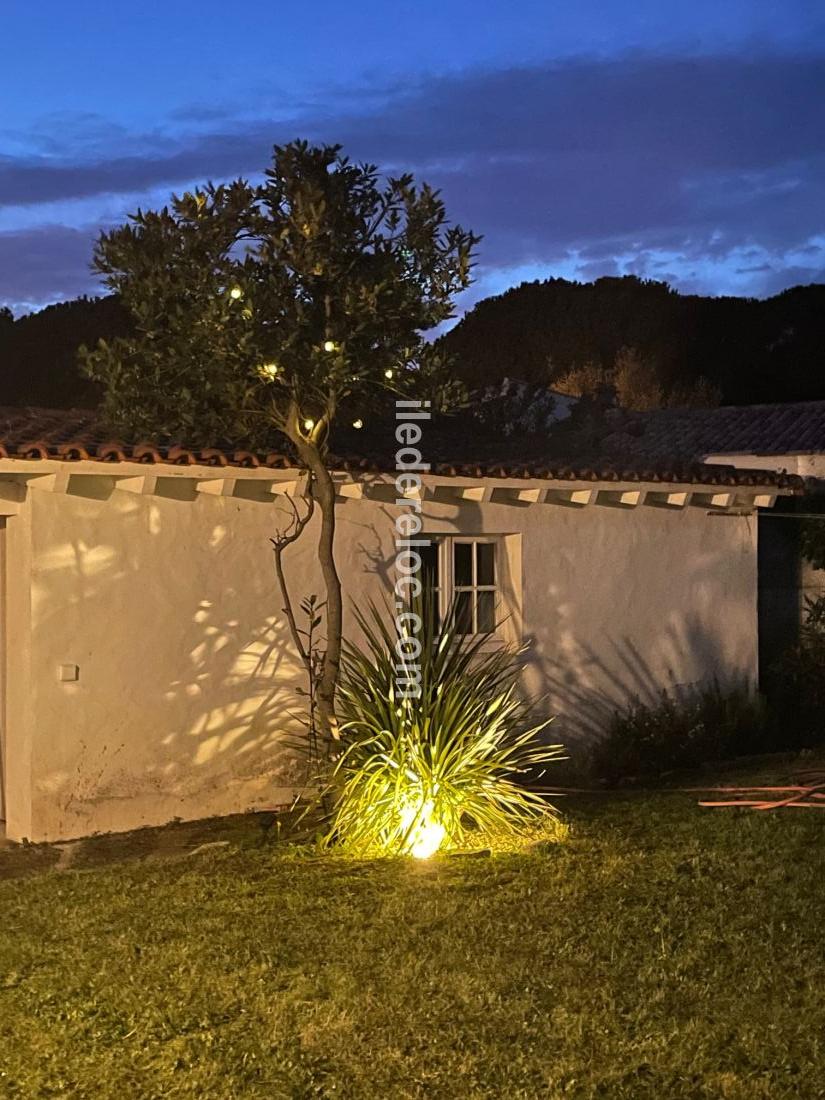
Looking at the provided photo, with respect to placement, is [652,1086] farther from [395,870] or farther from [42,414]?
[42,414]

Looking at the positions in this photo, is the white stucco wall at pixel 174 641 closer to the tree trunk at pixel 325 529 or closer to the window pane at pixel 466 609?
the window pane at pixel 466 609

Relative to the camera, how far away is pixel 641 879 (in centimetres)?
811

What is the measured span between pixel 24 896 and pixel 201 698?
2.65 meters

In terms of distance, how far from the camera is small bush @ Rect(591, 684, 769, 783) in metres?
12.7

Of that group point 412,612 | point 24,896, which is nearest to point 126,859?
point 24,896

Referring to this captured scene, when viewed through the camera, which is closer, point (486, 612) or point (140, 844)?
point (140, 844)

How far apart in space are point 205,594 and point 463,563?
2.63 meters

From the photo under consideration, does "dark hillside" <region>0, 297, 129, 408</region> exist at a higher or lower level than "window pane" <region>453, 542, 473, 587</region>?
higher

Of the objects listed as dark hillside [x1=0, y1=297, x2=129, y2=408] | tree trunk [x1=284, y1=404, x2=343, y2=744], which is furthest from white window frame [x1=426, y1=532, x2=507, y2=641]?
dark hillside [x1=0, y1=297, x2=129, y2=408]

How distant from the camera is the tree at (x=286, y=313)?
9797 mm

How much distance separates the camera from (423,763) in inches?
347

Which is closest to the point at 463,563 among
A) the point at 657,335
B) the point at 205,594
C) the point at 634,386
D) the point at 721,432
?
the point at 205,594

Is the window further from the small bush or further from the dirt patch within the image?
the dirt patch

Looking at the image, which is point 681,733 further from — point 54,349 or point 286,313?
point 54,349
